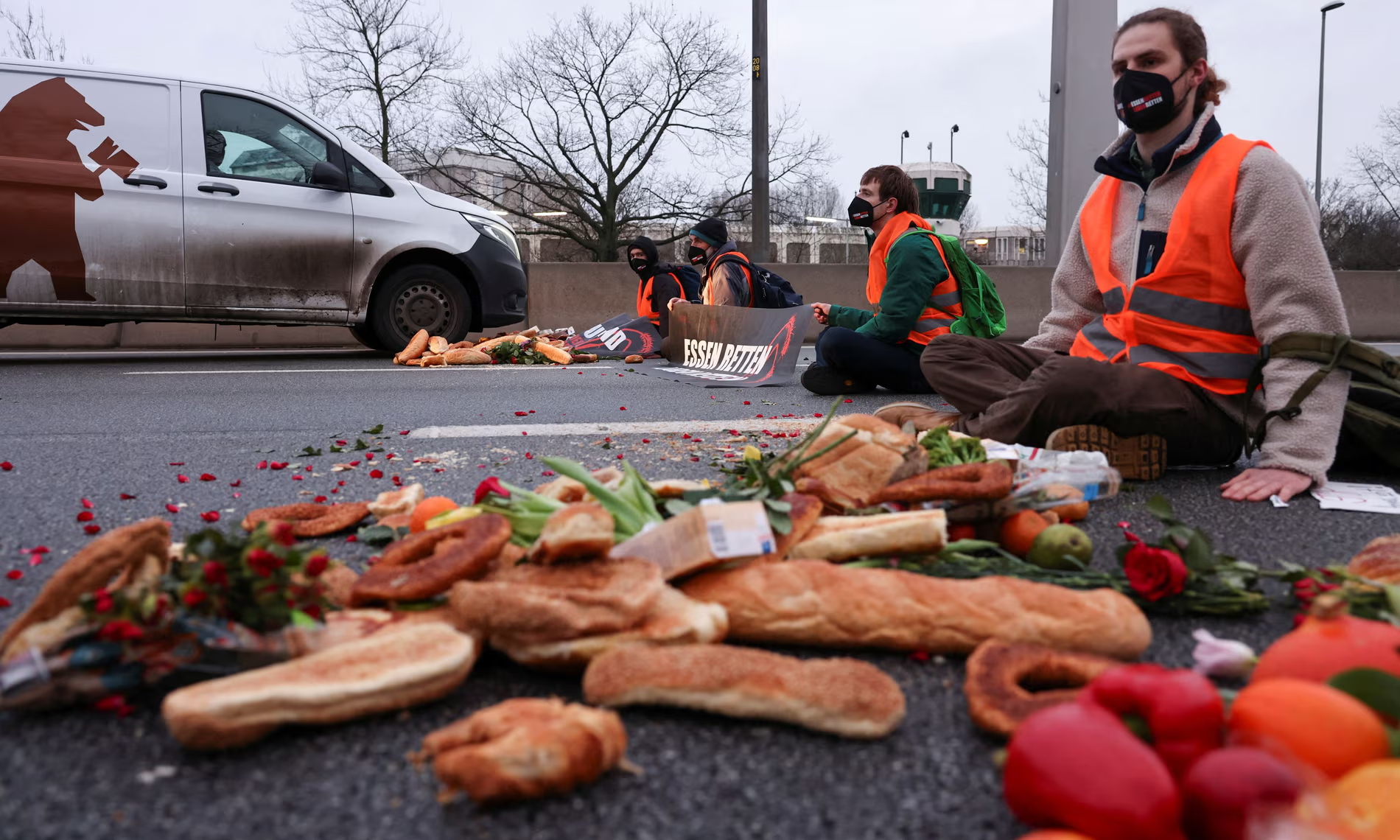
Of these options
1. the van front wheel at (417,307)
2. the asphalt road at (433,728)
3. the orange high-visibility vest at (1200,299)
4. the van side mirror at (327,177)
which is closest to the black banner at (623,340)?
the van front wheel at (417,307)

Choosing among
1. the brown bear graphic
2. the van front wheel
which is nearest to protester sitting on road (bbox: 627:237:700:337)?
the van front wheel

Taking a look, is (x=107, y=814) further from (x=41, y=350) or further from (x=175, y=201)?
(x=41, y=350)

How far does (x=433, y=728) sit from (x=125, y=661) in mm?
451

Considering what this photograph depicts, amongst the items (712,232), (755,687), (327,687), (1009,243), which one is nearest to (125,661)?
(327,687)

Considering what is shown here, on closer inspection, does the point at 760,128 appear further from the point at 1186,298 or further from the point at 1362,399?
the point at 1362,399

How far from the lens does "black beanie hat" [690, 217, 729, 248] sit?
32.0 feet

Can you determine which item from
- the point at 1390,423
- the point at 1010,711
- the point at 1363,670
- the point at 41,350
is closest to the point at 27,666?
the point at 1010,711

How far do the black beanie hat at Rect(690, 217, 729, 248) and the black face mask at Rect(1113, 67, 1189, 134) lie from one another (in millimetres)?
6546

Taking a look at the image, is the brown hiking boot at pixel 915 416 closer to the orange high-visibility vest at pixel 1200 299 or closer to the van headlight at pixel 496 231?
the orange high-visibility vest at pixel 1200 299

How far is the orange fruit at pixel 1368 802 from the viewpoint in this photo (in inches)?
34.1

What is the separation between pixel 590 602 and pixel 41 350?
11.7 m

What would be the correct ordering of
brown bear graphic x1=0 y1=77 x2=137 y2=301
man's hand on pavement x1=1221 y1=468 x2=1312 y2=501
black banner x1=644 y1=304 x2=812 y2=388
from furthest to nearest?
brown bear graphic x1=0 y1=77 x2=137 y2=301 < black banner x1=644 y1=304 x2=812 y2=388 < man's hand on pavement x1=1221 y1=468 x2=1312 y2=501

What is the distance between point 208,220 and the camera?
8094mm

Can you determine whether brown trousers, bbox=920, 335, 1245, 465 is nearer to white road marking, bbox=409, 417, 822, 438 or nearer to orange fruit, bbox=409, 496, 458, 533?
white road marking, bbox=409, 417, 822, 438
